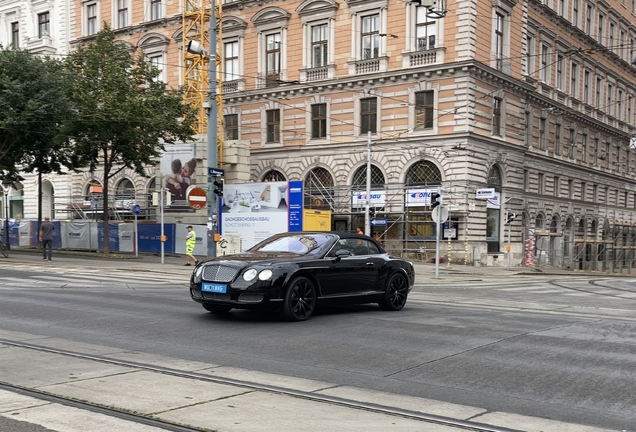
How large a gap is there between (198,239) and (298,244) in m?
24.7

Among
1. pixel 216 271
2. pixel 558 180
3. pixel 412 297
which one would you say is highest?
pixel 558 180

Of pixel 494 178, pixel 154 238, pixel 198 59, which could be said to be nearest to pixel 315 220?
pixel 154 238

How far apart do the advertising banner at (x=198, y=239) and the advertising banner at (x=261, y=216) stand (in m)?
3.18

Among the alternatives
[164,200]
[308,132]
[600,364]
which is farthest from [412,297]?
[308,132]

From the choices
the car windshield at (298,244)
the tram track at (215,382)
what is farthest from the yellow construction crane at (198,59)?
the tram track at (215,382)

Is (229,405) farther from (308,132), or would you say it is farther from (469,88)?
(308,132)

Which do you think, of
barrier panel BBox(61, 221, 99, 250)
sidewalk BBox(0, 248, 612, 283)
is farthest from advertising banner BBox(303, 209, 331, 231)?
barrier panel BBox(61, 221, 99, 250)

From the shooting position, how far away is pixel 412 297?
1619 cm

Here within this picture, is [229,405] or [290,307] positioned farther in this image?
[290,307]

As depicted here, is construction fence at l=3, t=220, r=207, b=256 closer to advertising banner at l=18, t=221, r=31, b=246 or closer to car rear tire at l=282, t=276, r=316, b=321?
advertising banner at l=18, t=221, r=31, b=246

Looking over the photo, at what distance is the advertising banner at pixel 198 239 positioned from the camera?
117ft

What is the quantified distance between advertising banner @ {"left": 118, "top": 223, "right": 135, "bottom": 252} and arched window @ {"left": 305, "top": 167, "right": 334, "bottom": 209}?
1083 centimetres

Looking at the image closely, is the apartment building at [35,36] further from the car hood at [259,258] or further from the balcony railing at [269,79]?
the car hood at [259,258]

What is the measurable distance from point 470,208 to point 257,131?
14966mm
